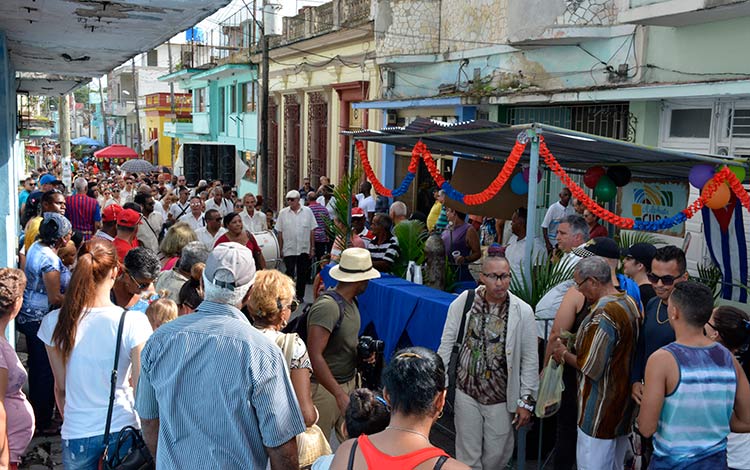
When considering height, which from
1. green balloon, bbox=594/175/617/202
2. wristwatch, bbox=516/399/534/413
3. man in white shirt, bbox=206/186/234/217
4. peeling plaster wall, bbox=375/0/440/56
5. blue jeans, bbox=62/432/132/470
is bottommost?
wristwatch, bbox=516/399/534/413

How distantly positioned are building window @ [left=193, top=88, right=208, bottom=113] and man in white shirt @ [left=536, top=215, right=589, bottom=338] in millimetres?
32164

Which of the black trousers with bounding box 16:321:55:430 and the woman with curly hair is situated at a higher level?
the woman with curly hair

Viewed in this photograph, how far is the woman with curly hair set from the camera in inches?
157

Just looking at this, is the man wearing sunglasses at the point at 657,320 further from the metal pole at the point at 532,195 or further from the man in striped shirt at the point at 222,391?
the man in striped shirt at the point at 222,391

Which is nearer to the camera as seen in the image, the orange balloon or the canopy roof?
the canopy roof

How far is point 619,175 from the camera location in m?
9.56

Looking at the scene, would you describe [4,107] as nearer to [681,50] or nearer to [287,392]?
[287,392]

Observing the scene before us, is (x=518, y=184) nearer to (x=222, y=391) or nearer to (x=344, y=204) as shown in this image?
(x=344, y=204)

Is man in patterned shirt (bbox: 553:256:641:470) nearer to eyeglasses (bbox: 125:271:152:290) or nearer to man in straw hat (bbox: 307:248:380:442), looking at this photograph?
man in straw hat (bbox: 307:248:380:442)

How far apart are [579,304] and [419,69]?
550 inches

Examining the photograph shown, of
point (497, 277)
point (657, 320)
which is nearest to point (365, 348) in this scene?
point (497, 277)

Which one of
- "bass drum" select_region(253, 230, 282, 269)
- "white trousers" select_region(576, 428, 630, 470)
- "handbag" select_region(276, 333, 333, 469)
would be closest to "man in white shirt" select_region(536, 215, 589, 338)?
"white trousers" select_region(576, 428, 630, 470)

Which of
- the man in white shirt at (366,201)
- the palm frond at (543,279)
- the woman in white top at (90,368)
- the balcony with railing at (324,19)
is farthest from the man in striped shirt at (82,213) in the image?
the balcony with railing at (324,19)

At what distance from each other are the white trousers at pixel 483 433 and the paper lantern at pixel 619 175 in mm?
5182
